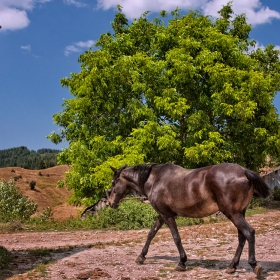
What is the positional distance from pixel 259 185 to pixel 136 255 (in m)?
4.26

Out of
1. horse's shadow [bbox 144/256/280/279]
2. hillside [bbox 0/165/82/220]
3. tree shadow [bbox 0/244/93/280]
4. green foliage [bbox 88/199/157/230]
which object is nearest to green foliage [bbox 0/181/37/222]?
green foliage [bbox 88/199/157/230]

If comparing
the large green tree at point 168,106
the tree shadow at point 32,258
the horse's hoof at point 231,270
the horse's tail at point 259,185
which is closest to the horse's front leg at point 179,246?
the horse's hoof at point 231,270

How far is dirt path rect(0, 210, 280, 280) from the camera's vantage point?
7730mm

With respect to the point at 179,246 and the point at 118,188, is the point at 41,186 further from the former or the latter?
the point at 179,246

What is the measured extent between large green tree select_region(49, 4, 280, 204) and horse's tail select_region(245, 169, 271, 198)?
1287cm

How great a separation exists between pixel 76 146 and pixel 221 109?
29.0 feet

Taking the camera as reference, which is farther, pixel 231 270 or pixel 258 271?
pixel 231 270

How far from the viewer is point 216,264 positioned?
850 cm

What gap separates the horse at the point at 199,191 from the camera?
7.02m

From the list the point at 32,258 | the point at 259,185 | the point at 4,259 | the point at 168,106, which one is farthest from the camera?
the point at 168,106

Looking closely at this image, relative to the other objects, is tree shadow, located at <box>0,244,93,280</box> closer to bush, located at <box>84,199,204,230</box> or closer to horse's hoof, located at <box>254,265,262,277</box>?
horse's hoof, located at <box>254,265,262,277</box>

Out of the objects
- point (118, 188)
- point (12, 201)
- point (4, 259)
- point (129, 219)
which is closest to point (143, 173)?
point (118, 188)

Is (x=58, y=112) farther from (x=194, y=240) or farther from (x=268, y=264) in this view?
(x=268, y=264)

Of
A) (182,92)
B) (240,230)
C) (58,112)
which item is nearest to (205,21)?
(182,92)
